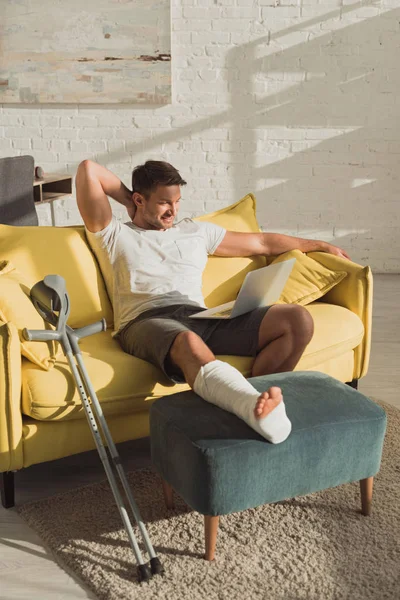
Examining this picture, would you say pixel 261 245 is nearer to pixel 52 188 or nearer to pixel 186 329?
pixel 186 329

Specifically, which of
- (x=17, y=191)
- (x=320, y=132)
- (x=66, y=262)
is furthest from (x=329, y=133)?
(x=66, y=262)

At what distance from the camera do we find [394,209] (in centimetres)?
528

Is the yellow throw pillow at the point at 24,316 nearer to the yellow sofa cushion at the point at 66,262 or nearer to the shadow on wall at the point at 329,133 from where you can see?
the yellow sofa cushion at the point at 66,262

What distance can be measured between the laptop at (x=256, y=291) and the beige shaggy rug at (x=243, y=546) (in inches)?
24.1

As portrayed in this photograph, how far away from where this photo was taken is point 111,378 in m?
2.30

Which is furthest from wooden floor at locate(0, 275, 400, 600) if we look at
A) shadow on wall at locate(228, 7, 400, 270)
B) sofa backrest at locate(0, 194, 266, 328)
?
shadow on wall at locate(228, 7, 400, 270)

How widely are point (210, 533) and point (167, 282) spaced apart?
1.01m

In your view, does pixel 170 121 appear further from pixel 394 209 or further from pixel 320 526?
pixel 320 526

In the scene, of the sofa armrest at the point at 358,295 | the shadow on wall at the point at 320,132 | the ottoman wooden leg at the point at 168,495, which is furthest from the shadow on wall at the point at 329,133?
the ottoman wooden leg at the point at 168,495

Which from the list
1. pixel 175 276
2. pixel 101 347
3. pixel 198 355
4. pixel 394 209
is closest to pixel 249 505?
pixel 198 355

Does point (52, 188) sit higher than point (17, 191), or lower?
lower

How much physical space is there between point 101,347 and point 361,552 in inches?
42.4

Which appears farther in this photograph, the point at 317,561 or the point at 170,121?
the point at 170,121

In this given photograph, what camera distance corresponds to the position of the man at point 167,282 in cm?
241
